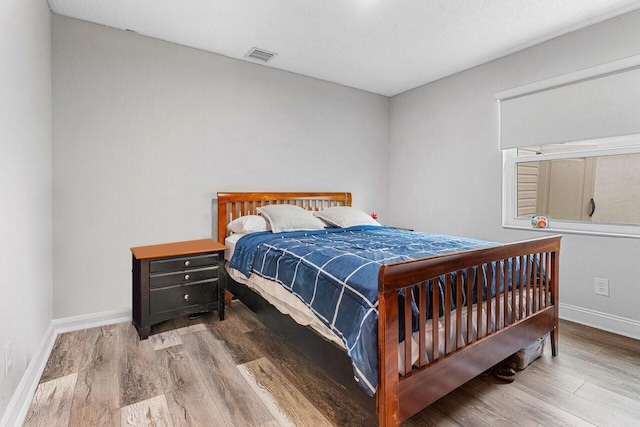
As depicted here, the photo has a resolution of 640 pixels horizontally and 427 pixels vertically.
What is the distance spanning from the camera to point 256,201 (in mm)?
3428

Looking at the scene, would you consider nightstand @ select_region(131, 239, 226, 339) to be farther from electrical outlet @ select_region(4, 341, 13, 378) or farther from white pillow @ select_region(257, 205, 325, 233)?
electrical outlet @ select_region(4, 341, 13, 378)

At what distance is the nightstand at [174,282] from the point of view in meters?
2.40

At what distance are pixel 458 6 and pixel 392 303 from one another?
7.50ft

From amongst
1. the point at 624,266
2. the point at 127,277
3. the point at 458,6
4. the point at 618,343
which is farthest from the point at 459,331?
the point at 127,277

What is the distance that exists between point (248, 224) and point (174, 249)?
2.15ft

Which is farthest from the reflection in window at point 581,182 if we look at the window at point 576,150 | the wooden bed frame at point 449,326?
the wooden bed frame at point 449,326

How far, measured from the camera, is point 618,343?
7.82ft

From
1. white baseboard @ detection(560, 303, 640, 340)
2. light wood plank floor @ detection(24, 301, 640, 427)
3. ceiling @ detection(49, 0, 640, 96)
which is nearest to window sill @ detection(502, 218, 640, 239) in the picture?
white baseboard @ detection(560, 303, 640, 340)

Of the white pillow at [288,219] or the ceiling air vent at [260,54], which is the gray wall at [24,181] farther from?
the white pillow at [288,219]

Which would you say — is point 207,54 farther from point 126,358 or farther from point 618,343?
point 618,343

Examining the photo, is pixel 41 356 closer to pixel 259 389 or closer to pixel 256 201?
pixel 259 389

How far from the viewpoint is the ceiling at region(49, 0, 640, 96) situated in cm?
A: 238

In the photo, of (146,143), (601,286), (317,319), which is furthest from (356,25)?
(601,286)

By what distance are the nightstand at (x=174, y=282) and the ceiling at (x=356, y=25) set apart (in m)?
1.83
